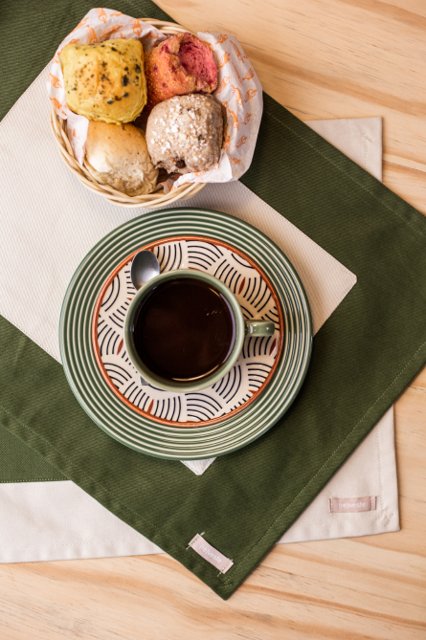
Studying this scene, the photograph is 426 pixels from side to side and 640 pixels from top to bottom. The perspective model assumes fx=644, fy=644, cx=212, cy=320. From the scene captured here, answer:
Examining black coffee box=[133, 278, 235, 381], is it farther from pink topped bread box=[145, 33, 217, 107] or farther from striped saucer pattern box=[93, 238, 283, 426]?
pink topped bread box=[145, 33, 217, 107]

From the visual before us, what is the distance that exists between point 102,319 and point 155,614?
382mm

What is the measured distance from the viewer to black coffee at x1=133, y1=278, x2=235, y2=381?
0.71 metres

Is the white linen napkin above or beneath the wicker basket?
beneath

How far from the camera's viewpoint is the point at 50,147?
2.60 ft

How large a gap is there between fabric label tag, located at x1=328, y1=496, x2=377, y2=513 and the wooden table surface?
0.13 feet

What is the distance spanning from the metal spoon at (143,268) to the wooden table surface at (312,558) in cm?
27

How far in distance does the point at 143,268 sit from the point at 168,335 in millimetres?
86

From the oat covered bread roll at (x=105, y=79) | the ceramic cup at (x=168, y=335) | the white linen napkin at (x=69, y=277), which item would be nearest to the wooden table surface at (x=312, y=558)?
the white linen napkin at (x=69, y=277)

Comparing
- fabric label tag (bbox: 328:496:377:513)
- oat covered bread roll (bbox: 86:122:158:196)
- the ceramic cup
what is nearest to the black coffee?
the ceramic cup

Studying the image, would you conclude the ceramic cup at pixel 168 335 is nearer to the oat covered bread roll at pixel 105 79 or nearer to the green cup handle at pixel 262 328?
the green cup handle at pixel 262 328

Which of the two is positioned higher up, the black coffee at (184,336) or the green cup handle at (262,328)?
the green cup handle at (262,328)

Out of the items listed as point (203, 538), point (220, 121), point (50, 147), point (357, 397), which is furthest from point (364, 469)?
point (50, 147)

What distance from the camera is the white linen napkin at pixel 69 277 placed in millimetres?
790

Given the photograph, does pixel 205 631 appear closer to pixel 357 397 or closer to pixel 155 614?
pixel 155 614
